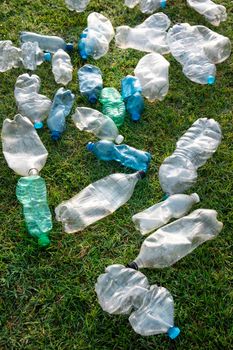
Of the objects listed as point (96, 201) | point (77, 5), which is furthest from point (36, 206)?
point (77, 5)

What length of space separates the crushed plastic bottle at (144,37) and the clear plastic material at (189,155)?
803mm

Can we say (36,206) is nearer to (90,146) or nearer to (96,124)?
(90,146)

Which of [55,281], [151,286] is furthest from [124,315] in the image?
[55,281]

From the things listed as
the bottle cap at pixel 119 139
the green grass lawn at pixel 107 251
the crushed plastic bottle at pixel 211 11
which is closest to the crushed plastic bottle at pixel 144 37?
the green grass lawn at pixel 107 251

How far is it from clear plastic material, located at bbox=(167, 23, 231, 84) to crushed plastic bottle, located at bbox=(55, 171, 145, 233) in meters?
1.02

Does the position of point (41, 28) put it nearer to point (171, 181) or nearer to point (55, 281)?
point (171, 181)

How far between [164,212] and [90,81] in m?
1.15

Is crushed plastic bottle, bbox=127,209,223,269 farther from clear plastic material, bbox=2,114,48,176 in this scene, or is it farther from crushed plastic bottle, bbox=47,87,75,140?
crushed plastic bottle, bbox=47,87,75,140

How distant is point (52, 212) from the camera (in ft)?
8.84

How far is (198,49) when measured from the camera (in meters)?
3.51

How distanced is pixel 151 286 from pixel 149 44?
6.44 feet

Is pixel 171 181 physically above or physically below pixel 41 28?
below

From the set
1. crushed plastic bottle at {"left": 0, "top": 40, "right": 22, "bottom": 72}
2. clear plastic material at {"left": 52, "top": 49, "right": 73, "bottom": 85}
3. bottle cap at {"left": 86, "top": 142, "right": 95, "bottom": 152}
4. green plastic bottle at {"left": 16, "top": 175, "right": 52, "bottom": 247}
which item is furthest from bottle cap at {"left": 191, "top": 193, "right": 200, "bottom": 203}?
crushed plastic bottle at {"left": 0, "top": 40, "right": 22, "bottom": 72}

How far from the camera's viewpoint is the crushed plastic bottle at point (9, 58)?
343cm
